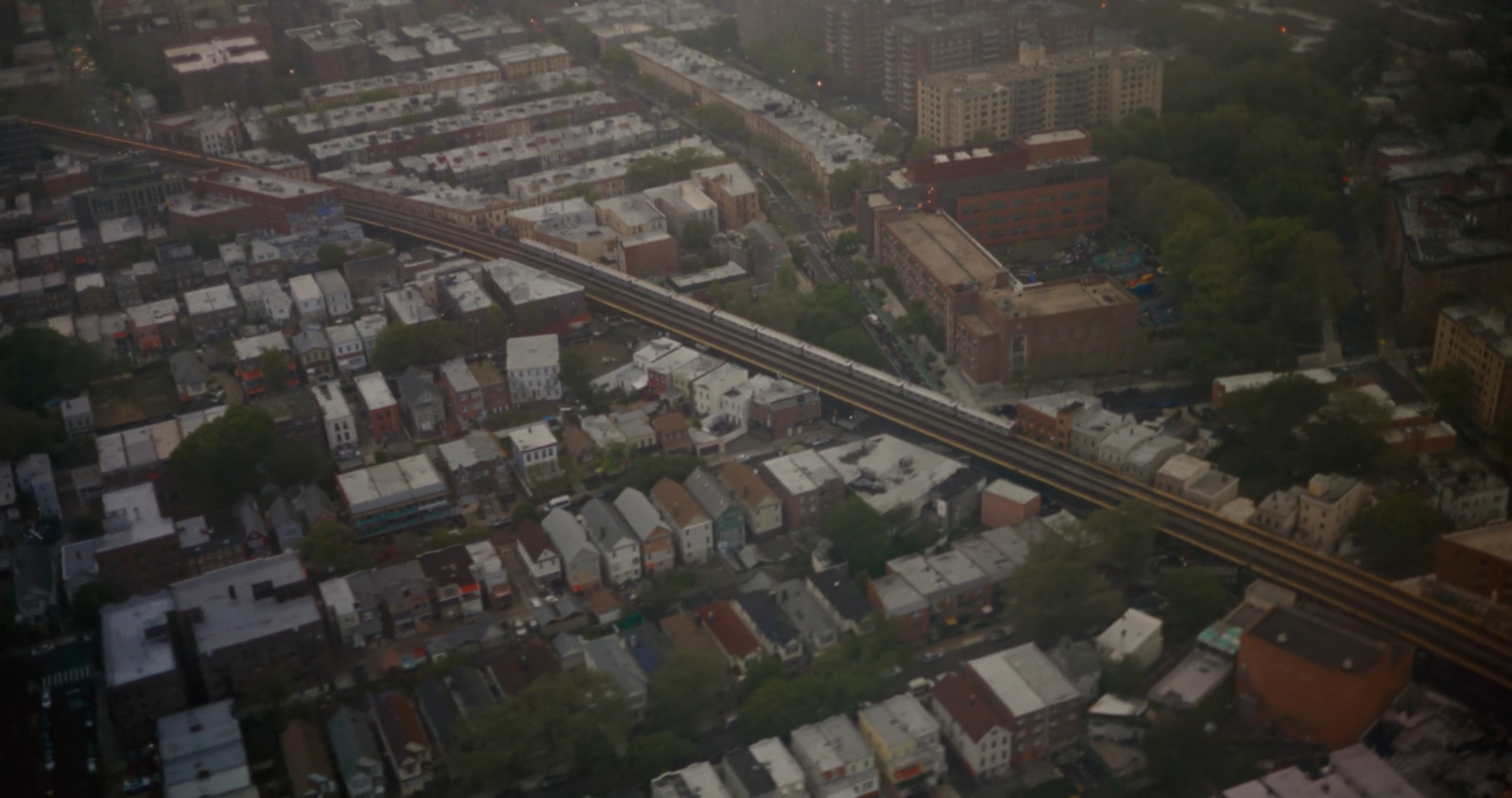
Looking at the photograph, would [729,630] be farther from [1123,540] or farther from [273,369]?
[273,369]

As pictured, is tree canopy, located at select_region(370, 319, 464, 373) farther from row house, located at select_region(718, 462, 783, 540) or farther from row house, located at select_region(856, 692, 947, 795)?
row house, located at select_region(856, 692, 947, 795)

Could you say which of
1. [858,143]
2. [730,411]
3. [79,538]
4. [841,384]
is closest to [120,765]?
[79,538]

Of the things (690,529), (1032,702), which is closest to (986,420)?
(690,529)

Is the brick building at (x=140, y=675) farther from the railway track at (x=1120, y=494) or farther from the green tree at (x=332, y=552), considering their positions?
the railway track at (x=1120, y=494)

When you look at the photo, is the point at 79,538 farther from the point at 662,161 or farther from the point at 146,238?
the point at 662,161

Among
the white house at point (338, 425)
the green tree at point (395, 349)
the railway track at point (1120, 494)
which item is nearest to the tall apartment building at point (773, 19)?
the railway track at point (1120, 494)

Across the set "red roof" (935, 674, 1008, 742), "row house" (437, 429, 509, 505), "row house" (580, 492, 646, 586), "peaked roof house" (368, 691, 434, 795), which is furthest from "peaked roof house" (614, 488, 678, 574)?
→ "red roof" (935, 674, 1008, 742)
